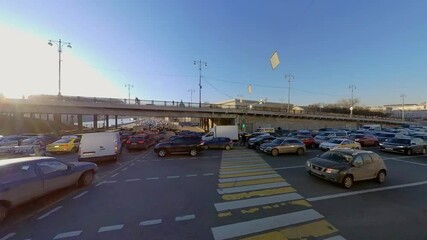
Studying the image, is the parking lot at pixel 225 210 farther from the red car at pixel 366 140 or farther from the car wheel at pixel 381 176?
the red car at pixel 366 140

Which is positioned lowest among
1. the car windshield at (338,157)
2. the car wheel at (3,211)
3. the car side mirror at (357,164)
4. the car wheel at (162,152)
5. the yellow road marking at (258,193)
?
the car wheel at (162,152)

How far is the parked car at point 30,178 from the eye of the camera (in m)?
6.26

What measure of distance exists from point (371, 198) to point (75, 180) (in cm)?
1144

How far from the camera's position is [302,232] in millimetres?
5512

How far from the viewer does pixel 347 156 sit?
409 inches

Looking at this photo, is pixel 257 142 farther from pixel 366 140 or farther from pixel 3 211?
pixel 3 211

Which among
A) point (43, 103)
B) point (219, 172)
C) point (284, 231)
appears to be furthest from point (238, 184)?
point (43, 103)

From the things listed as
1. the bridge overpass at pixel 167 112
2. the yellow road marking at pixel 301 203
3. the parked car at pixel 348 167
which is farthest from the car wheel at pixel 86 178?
the bridge overpass at pixel 167 112

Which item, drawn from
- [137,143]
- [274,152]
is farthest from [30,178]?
[137,143]

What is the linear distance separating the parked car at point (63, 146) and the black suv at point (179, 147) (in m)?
9.12

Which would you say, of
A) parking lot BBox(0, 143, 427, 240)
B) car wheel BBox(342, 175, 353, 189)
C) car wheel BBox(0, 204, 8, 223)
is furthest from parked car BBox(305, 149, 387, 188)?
car wheel BBox(0, 204, 8, 223)

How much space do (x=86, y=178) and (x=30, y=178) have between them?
8.98ft

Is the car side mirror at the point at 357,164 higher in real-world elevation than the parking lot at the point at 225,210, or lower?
higher

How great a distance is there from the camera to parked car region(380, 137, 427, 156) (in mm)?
20297
